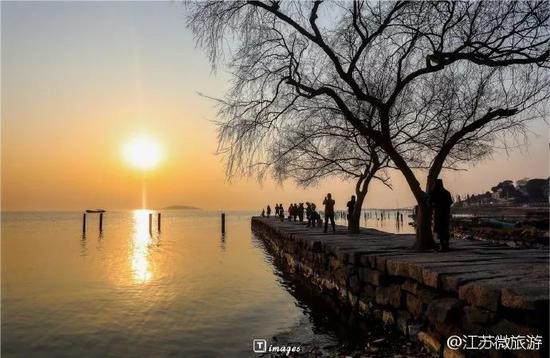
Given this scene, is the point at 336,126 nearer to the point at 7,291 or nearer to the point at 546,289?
the point at 546,289

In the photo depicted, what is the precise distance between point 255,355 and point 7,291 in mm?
11737

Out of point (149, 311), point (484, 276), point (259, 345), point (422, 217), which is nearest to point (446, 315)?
point (484, 276)

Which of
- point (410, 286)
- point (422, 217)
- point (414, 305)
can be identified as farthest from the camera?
point (422, 217)

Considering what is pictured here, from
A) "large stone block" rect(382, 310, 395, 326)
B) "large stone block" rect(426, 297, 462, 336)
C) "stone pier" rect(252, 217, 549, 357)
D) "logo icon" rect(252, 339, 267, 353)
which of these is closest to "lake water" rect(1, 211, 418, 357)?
"logo icon" rect(252, 339, 267, 353)

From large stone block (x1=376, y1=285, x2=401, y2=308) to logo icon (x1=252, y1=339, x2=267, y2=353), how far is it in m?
2.63

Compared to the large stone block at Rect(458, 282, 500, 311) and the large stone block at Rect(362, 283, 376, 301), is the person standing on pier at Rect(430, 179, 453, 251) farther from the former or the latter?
the large stone block at Rect(458, 282, 500, 311)


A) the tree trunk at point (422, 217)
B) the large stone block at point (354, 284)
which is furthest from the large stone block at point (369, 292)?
the tree trunk at point (422, 217)

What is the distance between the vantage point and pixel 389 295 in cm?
860

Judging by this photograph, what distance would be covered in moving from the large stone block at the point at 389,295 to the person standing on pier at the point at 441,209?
284cm

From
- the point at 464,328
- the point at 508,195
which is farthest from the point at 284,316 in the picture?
the point at 508,195

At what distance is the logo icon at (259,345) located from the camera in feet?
27.3

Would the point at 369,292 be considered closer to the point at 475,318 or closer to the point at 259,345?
the point at 259,345

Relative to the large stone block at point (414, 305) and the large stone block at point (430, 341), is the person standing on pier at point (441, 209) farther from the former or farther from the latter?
the large stone block at point (430, 341)

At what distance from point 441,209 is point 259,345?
5.78 meters
